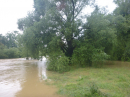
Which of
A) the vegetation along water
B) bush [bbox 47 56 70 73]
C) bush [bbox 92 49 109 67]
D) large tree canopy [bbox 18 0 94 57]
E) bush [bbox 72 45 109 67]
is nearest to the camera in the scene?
bush [bbox 47 56 70 73]

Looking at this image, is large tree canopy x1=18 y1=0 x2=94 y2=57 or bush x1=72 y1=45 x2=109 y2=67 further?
large tree canopy x1=18 y1=0 x2=94 y2=57

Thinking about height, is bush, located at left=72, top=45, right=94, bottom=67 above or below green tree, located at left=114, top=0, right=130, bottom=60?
below

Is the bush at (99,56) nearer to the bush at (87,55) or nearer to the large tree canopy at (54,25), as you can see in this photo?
the bush at (87,55)

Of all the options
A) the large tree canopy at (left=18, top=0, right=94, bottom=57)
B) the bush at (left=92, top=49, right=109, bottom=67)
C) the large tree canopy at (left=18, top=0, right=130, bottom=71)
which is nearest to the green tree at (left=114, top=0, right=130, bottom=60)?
the large tree canopy at (left=18, top=0, right=130, bottom=71)

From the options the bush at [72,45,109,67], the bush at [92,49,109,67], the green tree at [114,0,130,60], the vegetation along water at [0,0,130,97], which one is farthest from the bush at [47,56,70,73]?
the green tree at [114,0,130,60]

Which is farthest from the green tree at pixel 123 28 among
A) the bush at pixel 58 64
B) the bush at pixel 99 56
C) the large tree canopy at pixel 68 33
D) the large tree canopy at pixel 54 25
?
the bush at pixel 58 64

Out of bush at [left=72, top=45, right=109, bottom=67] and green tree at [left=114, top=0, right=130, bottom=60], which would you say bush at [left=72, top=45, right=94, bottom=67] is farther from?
green tree at [left=114, top=0, right=130, bottom=60]

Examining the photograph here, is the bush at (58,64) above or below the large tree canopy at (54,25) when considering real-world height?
below

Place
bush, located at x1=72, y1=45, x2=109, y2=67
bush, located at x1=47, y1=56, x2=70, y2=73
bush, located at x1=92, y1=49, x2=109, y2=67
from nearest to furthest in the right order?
bush, located at x1=47, y1=56, x2=70, y2=73, bush, located at x1=92, y1=49, x2=109, y2=67, bush, located at x1=72, y1=45, x2=109, y2=67

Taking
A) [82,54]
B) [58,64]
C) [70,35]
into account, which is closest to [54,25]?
[70,35]

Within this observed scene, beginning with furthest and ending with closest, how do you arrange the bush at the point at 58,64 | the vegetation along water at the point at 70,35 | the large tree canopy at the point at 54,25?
the large tree canopy at the point at 54,25
the vegetation along water at the point at 70,35
the bush at the point at 58,64

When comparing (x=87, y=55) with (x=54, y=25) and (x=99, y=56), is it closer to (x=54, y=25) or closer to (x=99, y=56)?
(x=99, y=56)

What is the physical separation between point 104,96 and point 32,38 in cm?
1097

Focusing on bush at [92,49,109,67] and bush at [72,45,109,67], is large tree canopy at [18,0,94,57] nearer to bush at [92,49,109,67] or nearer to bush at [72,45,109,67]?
bush at [72,45,109,67]
